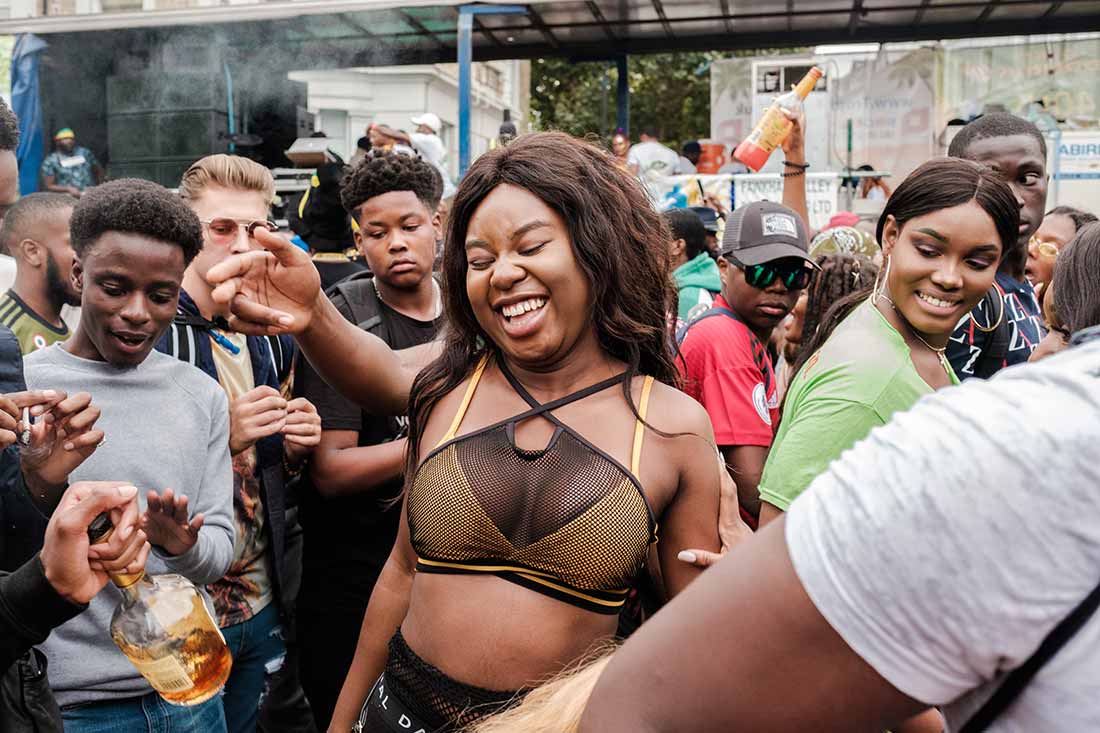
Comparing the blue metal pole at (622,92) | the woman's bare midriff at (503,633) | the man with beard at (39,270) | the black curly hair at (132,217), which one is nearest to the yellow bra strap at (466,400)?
the woman's bare midriff at (503,633)

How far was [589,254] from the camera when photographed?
84.6 inches

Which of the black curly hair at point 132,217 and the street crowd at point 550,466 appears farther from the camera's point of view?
the black curly hair at point 132,217

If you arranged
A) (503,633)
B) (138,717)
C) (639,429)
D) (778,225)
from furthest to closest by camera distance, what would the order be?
(778,225)
(138,717)
(639,429)
(503,633)

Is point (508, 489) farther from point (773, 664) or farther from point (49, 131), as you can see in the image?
point (49, 131)

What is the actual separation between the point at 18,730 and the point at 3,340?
840 millimetres

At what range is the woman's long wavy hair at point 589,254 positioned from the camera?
2148 mm

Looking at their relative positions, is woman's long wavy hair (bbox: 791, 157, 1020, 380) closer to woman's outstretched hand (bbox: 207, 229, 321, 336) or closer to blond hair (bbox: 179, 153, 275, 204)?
woman's outstretched hand (bbox: 207, 229, 321, 336)

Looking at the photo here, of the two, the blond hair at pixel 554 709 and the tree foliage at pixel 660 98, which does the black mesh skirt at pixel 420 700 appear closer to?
the blond hair at pixel 554 709

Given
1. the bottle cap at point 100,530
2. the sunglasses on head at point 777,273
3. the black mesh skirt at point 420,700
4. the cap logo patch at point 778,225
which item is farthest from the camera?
the cap logo patch at point 778,225

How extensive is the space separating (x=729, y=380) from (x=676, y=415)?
5.40 feet

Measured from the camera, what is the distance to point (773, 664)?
867 millimetres

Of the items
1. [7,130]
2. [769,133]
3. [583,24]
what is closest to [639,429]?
[7,130]

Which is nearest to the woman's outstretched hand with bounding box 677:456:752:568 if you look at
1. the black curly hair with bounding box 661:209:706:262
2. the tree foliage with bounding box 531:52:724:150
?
the black curly hair with bounding box 661:209:706:262

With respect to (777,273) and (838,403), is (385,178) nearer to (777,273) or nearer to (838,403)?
(777,273)
